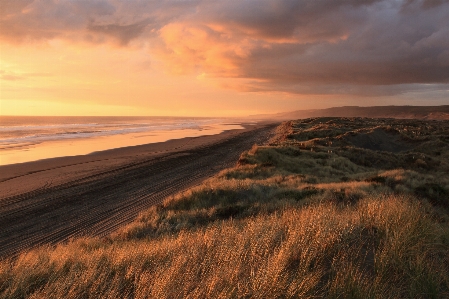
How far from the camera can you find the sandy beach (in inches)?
436

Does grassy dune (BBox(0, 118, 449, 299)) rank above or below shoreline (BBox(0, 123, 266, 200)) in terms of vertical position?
above

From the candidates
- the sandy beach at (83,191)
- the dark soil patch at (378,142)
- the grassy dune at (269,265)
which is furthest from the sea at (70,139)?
the dark soil patch at (378,142)

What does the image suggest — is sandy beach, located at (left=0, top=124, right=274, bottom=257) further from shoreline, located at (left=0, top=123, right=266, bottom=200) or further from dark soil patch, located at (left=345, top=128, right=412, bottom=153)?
dark soil patch, located at (left=345, top=128, right=412, bottom=153)

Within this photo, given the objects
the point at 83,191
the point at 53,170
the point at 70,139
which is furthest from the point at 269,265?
the point at 70,139

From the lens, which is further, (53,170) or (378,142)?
(378,142)

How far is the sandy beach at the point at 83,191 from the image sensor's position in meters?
11.1

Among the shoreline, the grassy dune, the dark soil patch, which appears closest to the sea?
the shoreline

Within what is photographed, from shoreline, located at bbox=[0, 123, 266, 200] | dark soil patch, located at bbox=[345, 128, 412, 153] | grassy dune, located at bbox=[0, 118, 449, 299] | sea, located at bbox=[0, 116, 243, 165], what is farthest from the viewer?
dark soil patch, located at bbox=[345, 128, 412, 153]

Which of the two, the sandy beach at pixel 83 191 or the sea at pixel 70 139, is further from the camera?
the sea at pixel 70 139

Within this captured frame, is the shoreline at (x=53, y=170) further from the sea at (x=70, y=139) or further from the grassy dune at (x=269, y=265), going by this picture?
the grassy dune at (x=269, y=265)

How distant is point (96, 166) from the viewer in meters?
23.6

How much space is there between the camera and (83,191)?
53.4 ft

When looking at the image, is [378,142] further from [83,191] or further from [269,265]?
[269,265]

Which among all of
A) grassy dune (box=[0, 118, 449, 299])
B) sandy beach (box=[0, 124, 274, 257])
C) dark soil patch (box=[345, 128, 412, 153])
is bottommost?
sandy beach (box=[0, 124, 274, 257])
